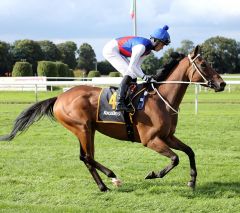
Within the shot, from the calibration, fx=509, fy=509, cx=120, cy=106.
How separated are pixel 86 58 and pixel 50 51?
1402cm

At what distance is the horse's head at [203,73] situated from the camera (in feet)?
19.8

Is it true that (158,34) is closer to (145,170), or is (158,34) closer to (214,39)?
(145,170)

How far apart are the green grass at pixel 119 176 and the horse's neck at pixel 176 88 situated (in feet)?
3.47

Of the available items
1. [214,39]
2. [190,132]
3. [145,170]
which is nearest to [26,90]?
[190,132]

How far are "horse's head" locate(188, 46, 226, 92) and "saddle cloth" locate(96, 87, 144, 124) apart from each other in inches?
27.8

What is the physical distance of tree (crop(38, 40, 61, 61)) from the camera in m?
81.8

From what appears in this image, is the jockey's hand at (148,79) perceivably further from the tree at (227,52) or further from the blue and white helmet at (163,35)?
the tree at (227,52)

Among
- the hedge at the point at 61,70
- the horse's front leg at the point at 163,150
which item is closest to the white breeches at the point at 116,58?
the horse's front leg at the point at 163,150

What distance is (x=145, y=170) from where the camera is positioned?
23.9ft

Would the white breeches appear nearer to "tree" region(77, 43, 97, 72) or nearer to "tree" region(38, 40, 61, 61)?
"tree" region(38, 40, 61, 61)

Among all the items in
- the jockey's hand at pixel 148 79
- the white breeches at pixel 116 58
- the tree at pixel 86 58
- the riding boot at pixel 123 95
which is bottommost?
the tree at pixel 86 58

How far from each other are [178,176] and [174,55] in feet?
5.39

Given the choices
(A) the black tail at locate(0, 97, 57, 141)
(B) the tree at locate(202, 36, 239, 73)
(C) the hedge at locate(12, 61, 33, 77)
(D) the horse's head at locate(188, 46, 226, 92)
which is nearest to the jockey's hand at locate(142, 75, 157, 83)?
(D) the horse's head at locate(188, 46, 226, 92)

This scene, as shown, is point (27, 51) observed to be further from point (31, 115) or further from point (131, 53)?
point (131, 53)
